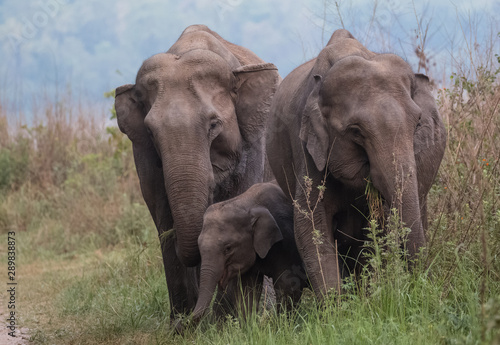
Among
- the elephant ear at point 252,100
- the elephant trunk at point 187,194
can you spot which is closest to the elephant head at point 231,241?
the elephant trunk at point 187,194

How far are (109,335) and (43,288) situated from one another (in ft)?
12.3

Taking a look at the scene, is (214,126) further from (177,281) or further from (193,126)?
(177,281)

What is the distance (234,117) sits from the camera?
6.77 meters


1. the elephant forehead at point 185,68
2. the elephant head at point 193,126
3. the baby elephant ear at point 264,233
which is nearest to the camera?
the baby elephant ear at point 264,233

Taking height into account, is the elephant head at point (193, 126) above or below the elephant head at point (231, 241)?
above

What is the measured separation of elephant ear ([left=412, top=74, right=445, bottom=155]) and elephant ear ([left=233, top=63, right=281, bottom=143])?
1742 millimetres

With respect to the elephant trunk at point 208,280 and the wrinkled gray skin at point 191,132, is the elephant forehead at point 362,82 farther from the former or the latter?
the elephant trunk at point 208,280

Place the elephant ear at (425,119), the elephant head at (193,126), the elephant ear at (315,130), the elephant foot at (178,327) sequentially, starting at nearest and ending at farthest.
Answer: the elephant ear at (315,130) < the elephant ear at (425,119) < the elephant head at (193,126) < the elephant foot at (178,327)

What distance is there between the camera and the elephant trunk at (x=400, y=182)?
4.91 meters

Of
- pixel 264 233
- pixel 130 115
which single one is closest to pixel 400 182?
pixel 264 233

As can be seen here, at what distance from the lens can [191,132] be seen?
616 centimetres

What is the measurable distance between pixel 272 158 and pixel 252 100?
707 millimetres

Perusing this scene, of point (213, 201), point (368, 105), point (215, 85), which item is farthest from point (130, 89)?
point (368, 105)

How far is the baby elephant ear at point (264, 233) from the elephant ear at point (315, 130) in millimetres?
867
